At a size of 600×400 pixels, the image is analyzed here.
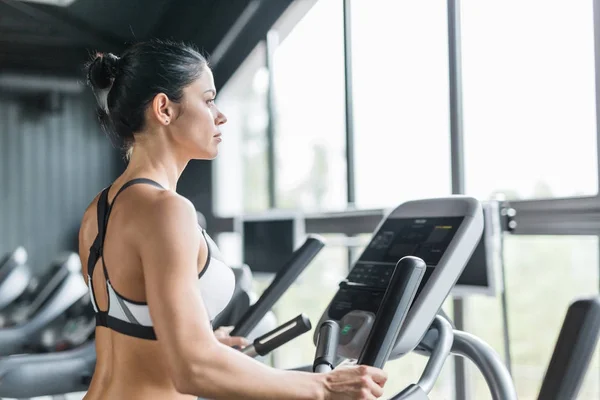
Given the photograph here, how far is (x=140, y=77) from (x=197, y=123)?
0.54ft

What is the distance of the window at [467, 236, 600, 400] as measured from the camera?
245cm

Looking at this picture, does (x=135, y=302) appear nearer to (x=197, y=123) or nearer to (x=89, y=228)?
(x=89, y=228)

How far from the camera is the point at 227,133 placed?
196 inches

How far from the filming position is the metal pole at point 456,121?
280cm

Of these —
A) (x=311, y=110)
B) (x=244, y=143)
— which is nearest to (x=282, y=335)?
(x=311, y=110)

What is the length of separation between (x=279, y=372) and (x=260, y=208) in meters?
3.39

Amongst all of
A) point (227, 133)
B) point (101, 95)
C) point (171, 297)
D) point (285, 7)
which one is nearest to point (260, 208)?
point (227, 133)

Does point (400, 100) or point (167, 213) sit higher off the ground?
point (400, 100)

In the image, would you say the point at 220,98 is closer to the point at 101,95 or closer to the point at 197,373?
the point at 101,95

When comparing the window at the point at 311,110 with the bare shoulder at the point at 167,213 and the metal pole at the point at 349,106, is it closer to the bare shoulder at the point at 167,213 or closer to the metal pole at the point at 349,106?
the metal pole at the point at 349,106

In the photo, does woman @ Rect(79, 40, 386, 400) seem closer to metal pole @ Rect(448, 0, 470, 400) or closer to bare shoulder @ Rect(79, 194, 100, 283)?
bare shoulder @ Rect(79, 194, 100, 283)

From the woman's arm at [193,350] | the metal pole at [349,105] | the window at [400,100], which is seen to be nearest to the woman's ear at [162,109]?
the woman's arm at [193,350]

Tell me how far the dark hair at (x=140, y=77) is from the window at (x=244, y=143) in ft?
8.83

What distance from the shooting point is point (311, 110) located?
4.06m
